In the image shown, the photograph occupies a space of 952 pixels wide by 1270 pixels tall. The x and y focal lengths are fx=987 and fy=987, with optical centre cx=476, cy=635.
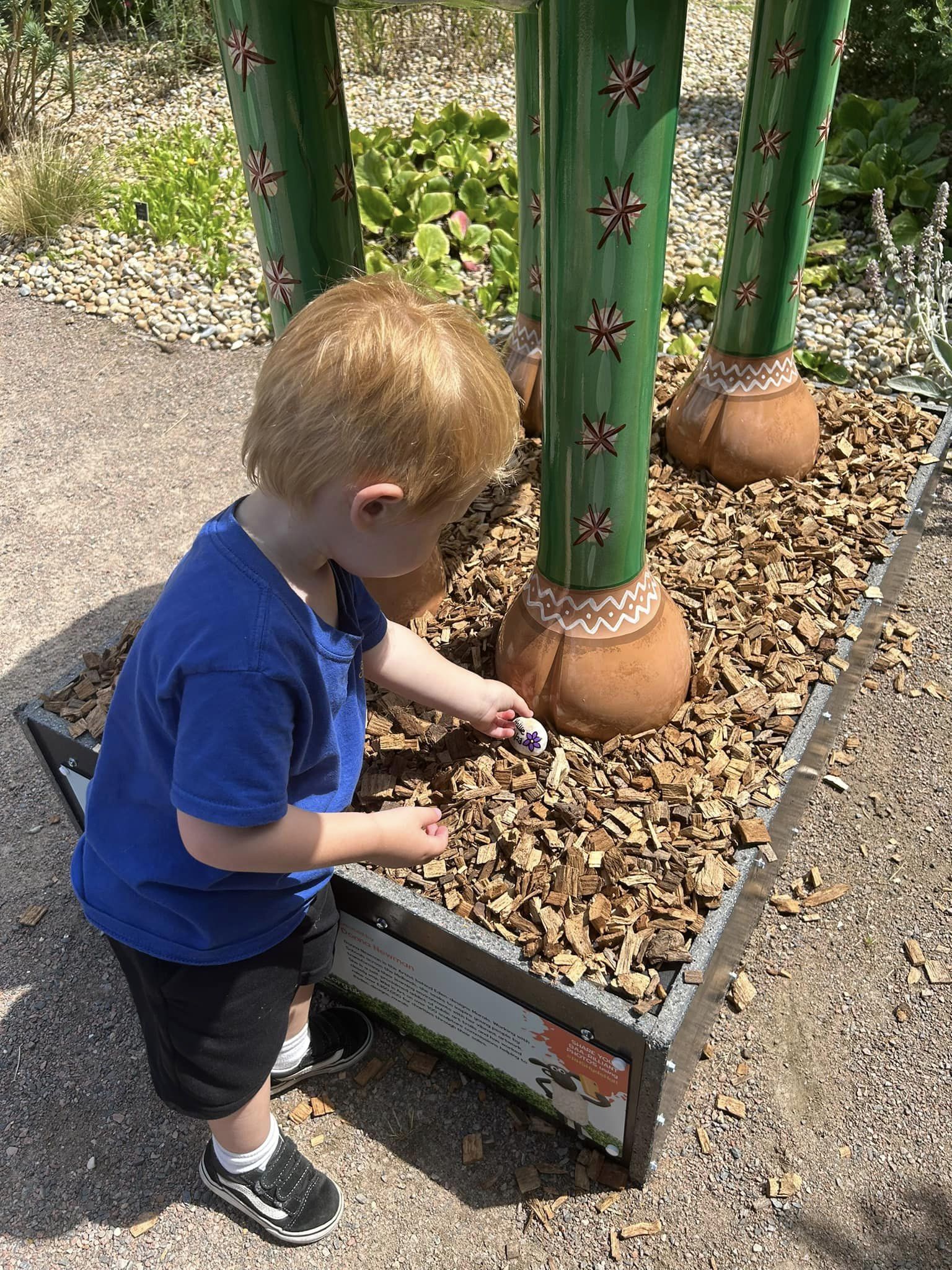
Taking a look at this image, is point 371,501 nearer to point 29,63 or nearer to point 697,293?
point 697,293

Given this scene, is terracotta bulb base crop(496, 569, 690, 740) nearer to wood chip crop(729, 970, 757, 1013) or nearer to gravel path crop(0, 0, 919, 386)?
wood chip crop(729, 970, 757, 1013)

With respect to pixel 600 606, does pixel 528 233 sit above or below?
above

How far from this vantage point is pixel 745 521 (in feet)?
9.30

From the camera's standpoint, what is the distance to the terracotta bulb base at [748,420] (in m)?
2.87

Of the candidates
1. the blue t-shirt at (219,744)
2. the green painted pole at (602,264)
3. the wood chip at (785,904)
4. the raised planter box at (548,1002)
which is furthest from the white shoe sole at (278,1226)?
the green painted pole at (602,264)

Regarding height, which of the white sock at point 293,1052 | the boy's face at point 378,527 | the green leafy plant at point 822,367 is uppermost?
the boy's face at point 378,527

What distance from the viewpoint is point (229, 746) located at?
4.14 ft

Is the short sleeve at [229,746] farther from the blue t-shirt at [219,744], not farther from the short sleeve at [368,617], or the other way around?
the short sleeve at [368,617]

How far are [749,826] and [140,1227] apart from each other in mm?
1433

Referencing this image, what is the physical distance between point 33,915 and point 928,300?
3.56 metres

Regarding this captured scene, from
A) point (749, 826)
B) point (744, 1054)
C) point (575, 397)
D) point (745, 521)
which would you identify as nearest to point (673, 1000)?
point (749, 826)


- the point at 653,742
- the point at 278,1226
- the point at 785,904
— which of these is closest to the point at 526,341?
the point at 653,742

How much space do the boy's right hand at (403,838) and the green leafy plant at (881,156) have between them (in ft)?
15.2

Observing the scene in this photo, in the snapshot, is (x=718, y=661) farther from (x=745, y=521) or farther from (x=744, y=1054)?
(x=744, y=1054)
